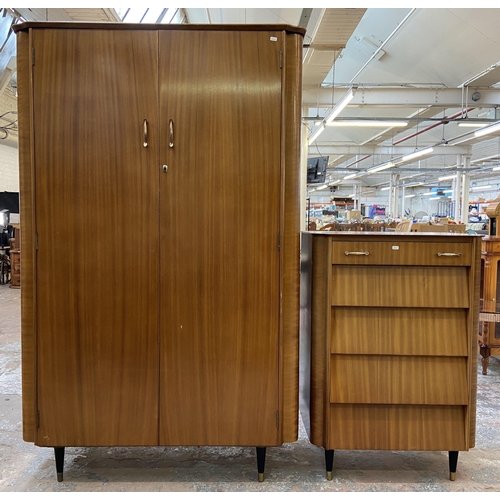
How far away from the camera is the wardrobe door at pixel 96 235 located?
66.1 inches

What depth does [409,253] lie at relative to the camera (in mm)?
1746

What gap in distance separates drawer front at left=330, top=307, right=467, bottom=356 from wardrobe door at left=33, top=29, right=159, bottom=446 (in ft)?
2.89

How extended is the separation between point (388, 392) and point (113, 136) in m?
1.67

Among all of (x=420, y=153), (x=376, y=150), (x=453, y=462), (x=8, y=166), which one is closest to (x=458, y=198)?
Answer: (x=376, y=150)

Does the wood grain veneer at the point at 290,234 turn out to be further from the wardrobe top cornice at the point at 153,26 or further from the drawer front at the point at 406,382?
the drawer front at the point at 406,382

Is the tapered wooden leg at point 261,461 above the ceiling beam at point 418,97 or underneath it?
underneath

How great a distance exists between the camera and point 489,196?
24.6 meters

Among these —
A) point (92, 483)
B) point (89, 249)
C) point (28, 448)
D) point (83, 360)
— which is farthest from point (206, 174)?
point (28, 448)

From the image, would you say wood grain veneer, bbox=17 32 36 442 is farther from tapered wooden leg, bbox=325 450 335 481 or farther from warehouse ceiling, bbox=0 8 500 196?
warehouse ceiling, bbox=0 8 500 196

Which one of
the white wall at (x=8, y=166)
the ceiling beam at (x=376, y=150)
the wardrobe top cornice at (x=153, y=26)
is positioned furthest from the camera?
the ceiling beam at (x=376, y=150)

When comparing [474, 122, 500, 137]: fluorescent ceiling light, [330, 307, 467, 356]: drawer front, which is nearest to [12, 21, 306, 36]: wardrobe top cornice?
[330, 307, 467, 356]: drawer front

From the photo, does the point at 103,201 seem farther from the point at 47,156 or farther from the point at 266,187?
the point at 266,187

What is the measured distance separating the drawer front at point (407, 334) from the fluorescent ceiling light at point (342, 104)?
15.1 ft

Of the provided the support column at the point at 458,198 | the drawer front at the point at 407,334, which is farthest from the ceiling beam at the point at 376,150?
the drawer front at the point at 407,334
